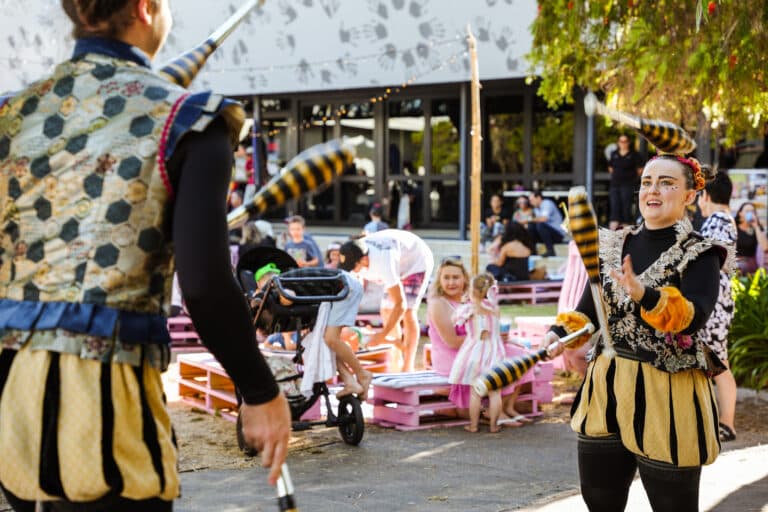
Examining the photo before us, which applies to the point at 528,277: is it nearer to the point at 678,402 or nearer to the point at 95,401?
the point at 678,402

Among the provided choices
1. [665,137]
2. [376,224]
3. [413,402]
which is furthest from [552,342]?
[376,224]

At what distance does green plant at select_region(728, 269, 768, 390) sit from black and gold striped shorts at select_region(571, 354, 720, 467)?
5016 mm

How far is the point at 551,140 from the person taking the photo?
65.9 ft

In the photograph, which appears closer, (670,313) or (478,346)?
(670,313)

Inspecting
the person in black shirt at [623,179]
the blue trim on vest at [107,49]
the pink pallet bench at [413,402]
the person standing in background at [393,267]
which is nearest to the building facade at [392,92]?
the person in black shirt at [623,179]

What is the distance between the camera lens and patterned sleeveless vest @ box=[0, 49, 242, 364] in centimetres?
206

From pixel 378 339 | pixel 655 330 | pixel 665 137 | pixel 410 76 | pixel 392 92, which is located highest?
pixel 410 76

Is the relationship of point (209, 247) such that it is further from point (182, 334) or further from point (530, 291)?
point (530, 291)

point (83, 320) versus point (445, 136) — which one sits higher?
point (445, 136)

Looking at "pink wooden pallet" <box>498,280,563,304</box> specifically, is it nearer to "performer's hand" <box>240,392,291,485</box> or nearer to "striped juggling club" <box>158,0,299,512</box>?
"striped juggling club" <box>158,0,299,512</box>

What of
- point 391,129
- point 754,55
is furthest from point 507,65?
point 754,55

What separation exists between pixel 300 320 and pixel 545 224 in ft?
37.3

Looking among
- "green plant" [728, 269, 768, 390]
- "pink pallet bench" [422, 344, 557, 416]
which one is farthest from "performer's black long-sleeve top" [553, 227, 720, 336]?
"green plant" [728, 269, 768, 390]

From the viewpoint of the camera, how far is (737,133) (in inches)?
409
